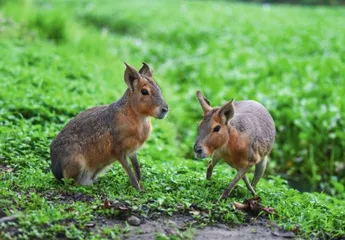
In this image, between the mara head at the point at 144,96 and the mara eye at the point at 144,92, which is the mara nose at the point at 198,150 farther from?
the mara eye at the point at 144,92

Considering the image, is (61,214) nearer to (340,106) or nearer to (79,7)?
(340,106)

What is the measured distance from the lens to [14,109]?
8344 millimetres

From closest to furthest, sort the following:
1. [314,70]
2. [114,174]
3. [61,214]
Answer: [61,214] → [114,174] → [314,70]

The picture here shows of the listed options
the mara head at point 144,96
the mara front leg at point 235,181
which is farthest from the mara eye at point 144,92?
the mara front leg at point 235,181

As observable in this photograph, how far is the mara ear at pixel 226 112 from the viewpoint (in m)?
5.41

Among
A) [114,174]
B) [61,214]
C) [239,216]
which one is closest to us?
[61,214]

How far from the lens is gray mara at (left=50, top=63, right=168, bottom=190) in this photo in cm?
579

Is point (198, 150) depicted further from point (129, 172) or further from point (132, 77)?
point (132, 77)

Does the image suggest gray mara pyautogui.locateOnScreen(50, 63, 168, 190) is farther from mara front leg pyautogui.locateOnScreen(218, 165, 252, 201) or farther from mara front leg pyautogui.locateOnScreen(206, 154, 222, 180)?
mara front leg pyautogui.locateOnScreen(218, 165, 252, 201)

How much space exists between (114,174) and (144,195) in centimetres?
86

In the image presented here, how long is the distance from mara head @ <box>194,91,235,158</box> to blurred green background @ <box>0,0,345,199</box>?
6.50 feet

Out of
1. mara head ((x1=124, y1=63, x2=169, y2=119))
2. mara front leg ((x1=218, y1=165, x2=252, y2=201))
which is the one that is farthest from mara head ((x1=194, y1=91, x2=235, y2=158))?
mara head ((x1=124, y1=63, x2=169, y2=119))

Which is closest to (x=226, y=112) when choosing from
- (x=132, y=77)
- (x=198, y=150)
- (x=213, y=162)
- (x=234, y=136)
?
(x=234, y=136)

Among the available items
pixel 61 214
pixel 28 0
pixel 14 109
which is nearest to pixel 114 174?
pixel 61 214
